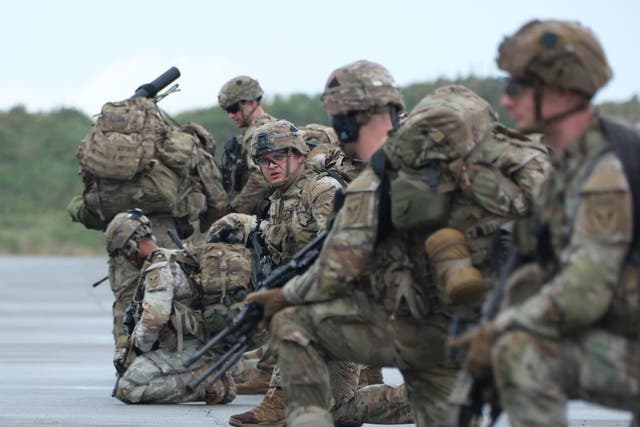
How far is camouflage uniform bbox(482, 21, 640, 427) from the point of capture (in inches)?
218

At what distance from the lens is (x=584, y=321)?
5.57 m

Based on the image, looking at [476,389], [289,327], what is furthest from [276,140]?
[476,389]

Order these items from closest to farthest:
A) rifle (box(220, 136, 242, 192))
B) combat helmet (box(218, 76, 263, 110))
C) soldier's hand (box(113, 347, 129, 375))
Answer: soldier's hand (box(113, 347, 129, 375)) → combat helmet (box(218, 76, 263, 110)) → rifle (box(220, 136, 242, 192))

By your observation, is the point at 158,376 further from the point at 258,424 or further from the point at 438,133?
the point at 438,133

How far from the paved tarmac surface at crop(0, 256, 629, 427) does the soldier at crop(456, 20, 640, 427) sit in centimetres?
457

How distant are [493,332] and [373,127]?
2.08m

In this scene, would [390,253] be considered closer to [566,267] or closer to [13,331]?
[566,267]

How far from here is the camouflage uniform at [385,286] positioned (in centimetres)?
717

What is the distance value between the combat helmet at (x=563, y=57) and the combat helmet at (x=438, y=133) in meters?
1.21

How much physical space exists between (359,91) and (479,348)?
210cm

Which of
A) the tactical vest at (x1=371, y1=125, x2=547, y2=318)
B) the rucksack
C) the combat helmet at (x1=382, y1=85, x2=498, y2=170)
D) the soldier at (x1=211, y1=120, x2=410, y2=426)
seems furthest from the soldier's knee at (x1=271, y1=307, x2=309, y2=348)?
the rucksack

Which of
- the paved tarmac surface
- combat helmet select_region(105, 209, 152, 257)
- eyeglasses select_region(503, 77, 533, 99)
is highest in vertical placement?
eyeglasses select_region(503, 77, 533, 99)

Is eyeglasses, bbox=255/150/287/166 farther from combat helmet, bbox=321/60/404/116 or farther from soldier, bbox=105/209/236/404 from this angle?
combat helmet, bbox=321/60/404/116

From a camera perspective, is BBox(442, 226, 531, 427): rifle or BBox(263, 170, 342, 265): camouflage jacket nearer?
BBox(442, 226, 531, 427): rifle
